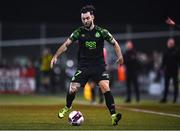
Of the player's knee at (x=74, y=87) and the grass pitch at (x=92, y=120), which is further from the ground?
the player's knee at (x=74, y=87)

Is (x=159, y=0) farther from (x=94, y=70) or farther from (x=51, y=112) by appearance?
(x=94, y=70)

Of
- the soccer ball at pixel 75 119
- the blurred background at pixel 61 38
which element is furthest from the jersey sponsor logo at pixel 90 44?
the blurred background at pixel 61 38

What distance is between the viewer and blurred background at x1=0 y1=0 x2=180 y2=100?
106 feet

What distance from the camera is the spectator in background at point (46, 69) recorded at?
3078cm

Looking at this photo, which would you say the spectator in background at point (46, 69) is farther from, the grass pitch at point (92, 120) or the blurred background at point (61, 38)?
the grass pitch at point (92, 120)

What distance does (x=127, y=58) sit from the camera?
24375 mm

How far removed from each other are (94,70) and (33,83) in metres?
19.1

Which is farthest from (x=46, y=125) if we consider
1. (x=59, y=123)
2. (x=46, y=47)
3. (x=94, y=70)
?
(x=46, y=47)

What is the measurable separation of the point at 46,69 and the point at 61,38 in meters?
3.07

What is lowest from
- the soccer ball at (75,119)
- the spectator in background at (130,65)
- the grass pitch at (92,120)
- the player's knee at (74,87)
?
the grass pitch at (92,120)

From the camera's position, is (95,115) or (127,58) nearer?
(95,115)

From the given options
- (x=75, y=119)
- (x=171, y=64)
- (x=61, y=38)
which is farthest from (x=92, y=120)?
(x=61, y=38)

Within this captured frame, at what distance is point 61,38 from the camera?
34000 mm

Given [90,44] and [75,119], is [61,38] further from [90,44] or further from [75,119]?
[75,119]
